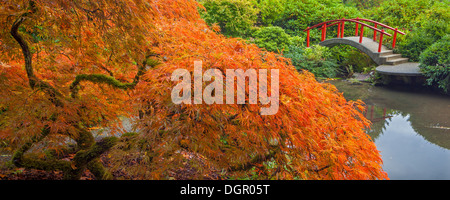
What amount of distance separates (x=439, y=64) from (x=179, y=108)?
279 inches

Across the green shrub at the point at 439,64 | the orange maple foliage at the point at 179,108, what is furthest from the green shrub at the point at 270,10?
the orange maple foliage at the point at 179,108

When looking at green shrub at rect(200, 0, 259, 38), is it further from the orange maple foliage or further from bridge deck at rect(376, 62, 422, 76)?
the orange maple foliage

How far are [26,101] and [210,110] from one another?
1498 mm

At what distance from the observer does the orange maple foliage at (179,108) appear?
6.72ft

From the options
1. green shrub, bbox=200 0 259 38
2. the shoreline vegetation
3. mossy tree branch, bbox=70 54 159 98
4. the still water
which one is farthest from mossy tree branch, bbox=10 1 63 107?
green shrub, bbox=200 0 259 38

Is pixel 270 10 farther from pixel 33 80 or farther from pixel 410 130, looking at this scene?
pixel 33 80

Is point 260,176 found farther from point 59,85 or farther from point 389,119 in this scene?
point 389,119

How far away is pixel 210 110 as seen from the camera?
199 cm

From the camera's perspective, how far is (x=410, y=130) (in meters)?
5.35

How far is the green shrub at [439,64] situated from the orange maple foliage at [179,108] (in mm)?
5643

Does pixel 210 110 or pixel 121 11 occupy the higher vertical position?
pixel 121 11

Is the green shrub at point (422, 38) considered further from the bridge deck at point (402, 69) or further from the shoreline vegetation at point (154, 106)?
the shoreline vegetation at point (154, 106)
